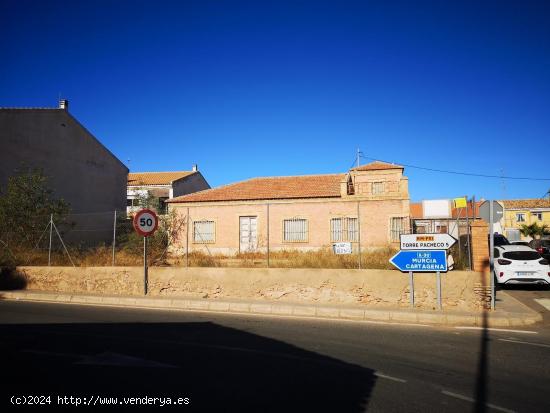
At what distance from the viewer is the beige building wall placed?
23594mm

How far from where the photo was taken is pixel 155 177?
1702 inches

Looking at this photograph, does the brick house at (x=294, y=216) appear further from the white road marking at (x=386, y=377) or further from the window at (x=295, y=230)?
the white road marking at (x=386, y=377)

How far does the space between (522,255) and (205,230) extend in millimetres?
18110

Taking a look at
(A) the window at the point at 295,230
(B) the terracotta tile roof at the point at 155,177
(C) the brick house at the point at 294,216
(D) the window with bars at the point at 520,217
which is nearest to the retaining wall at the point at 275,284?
(C) the brick house at the point at 294,216

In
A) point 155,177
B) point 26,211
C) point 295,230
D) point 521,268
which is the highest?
point 155,177

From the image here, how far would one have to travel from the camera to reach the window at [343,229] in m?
23.7

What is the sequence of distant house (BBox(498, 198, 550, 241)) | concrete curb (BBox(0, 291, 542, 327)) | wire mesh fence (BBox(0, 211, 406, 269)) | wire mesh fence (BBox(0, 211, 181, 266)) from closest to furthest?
concrete curb (BBox(0, 291, 542, 327))
wire mesh fence (BBox(0, 211, 406, 269))
wire mesh fence (BBox(0, 211, 181, 266))
distant house (BBox(498, 198, 550, 241))

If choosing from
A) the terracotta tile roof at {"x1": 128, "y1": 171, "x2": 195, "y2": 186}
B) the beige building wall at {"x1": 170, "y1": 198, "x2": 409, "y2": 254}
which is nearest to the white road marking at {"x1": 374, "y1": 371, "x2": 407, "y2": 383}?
the beige building wall at {"x1": 170, "y1": 198, "x2": 409, "y2": 254}

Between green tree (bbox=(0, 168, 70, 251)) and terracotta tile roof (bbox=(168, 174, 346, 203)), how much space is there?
9812mm

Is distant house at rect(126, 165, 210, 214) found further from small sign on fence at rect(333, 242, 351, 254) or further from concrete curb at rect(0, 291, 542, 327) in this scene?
small sign on fence at rect(333, 242, 351, 254)

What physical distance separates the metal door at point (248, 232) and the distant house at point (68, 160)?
26.9 feet

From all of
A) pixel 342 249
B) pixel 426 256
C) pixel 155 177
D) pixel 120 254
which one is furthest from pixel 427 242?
pixel 155 177

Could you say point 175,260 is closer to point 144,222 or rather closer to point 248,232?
point 144,222

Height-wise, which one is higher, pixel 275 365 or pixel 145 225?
pixel 145 225
